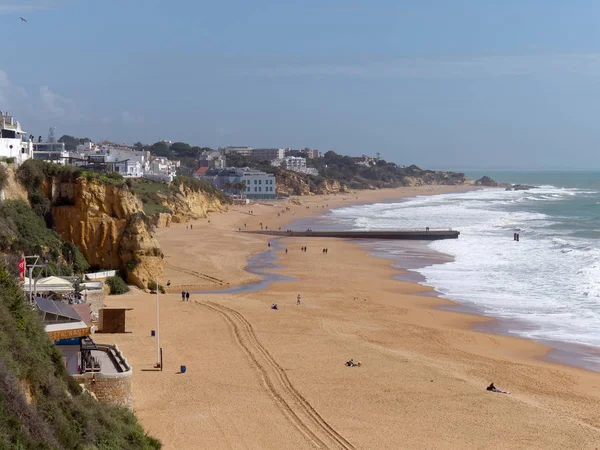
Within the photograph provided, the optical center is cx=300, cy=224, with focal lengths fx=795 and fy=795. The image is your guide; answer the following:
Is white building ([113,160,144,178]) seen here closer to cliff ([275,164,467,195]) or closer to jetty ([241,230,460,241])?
jetty ([241,230,460,241])

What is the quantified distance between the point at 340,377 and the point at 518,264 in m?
24.8

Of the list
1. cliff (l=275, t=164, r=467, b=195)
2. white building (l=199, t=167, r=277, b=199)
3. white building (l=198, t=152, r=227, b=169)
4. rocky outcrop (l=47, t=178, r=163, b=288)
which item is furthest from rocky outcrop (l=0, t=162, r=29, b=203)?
white building (l=198, t=152, r=227, b=169)

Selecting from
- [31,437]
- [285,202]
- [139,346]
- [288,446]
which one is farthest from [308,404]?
[285,202]

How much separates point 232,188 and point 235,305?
71.3 metres

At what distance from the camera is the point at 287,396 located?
1777cm

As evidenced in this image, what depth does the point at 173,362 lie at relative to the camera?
2041 centimetres

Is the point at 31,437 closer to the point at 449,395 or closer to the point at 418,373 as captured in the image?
the point at 449,395

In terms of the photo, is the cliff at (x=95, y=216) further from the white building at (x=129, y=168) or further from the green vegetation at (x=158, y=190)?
the white building at (x=129, y=168)

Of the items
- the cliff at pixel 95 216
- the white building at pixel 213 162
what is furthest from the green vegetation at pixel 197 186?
the cliff at pixel 95 216

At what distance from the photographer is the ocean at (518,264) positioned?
1114 inches

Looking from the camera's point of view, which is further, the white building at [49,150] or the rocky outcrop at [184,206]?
the rocky outcrop at [184,206]

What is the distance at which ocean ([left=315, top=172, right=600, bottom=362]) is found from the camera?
2830 centimetres

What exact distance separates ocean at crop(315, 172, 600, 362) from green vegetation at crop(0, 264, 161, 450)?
54.7ft

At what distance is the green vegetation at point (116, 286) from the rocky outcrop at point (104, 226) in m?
0.86
